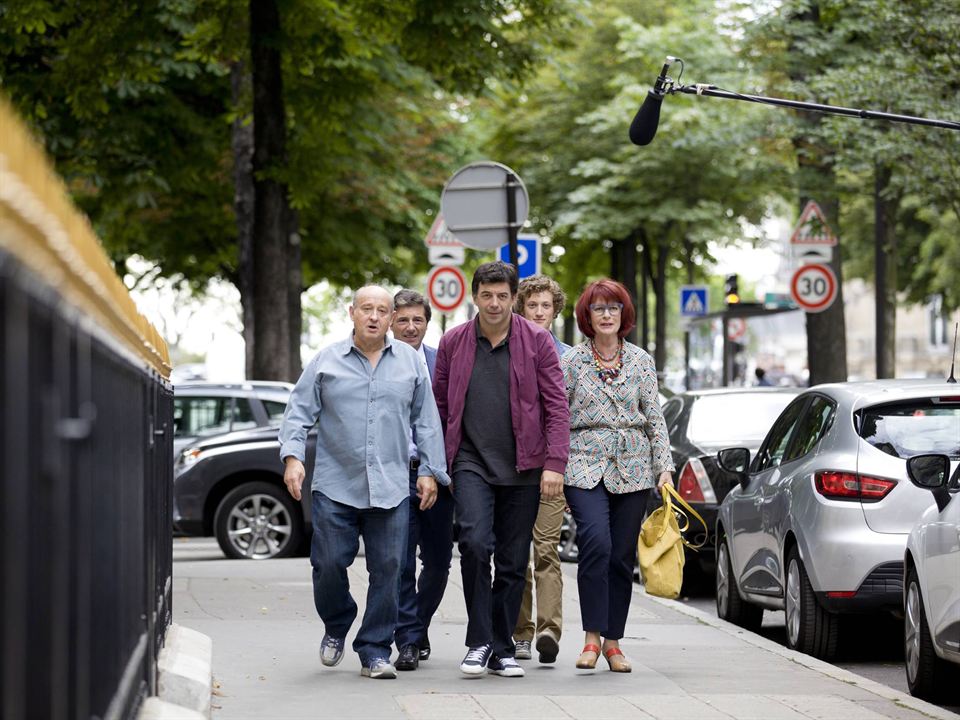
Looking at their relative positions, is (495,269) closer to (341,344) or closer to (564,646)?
(341,344)

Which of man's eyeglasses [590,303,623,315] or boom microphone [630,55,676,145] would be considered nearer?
man's eyeglasses [590,303,623,315]

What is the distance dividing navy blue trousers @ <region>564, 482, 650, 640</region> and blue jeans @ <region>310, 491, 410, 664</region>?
2.91 feet

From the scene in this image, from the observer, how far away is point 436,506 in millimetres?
8828

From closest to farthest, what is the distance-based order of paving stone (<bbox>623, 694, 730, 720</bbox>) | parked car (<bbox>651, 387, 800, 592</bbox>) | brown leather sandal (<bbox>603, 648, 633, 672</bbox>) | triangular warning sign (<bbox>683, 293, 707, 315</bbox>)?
paving stone (<bbox>623, 694, 730, 720</bbox>) < brown leather sandal (<bbox>603, 648, 633, 672</bbox>) < parked car (<bbox>651, 387, 800, 592</bbox>) < triangular warning sign (<bbox>683, 293, 707, 315</bbox>)

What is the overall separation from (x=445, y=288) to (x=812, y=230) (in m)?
5.23

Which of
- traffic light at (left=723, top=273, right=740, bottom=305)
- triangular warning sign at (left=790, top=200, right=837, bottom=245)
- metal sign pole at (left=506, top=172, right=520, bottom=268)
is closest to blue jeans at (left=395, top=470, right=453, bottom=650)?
metal sign pole at (left=506, top=172, right=520, bottom=268)

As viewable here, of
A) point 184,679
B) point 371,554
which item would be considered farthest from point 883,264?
point 184,679

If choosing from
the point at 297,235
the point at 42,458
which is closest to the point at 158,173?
the point at 297,235

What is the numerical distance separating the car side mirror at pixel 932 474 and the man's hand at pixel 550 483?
1.55 metres

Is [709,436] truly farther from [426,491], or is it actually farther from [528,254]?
[426,491]

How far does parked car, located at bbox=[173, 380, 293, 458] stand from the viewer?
17.3 m

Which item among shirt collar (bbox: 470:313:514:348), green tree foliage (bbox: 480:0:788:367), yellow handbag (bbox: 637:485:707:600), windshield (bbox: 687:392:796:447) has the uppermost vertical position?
green tree foliage (bbox: 480:0:788:367)

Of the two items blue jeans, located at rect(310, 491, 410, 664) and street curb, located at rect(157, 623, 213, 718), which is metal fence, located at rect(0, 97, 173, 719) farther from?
blue jeans, located at rect(310, 491, 410, 664)

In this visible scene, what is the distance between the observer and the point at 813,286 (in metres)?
24.0
